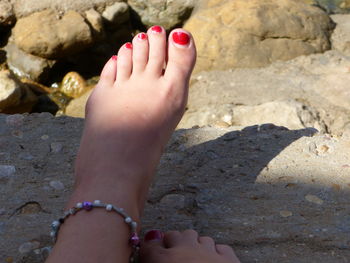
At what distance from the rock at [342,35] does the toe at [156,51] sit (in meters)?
2.02

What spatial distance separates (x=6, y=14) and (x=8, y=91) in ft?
2.35

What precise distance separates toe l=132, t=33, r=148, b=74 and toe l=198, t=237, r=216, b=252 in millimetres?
625

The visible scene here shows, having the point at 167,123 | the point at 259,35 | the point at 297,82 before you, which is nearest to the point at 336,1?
the point at 259,35

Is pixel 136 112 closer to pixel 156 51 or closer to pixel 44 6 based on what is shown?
pixel 156 51

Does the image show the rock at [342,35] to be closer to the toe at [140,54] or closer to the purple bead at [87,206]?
the toe at [140,54]

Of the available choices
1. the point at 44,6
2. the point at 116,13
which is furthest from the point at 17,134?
the point at 116,13

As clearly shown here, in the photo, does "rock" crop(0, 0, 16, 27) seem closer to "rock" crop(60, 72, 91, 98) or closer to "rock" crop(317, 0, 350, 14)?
"rock" crop(60, 72, 91, 98)

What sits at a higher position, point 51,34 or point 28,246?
point 28,246

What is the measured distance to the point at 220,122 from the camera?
8.27 feet

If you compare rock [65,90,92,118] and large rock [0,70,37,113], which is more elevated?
large rock [0,70,37,113]

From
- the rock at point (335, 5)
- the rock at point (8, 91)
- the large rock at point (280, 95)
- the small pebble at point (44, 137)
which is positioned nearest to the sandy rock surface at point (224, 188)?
the small pebble at point (44, 137)

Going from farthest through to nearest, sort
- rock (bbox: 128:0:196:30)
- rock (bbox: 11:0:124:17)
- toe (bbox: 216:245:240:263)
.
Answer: rock (bbox: 128:0:196:30)
rock (bbox: 11:0:124:17)
toe (bbox: 216:245:240:263)

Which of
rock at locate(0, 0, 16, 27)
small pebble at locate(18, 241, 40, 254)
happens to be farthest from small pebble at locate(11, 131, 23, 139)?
rock at locate(0, 0, 16, 27)

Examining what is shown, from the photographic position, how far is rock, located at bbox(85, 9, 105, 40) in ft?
12.1
